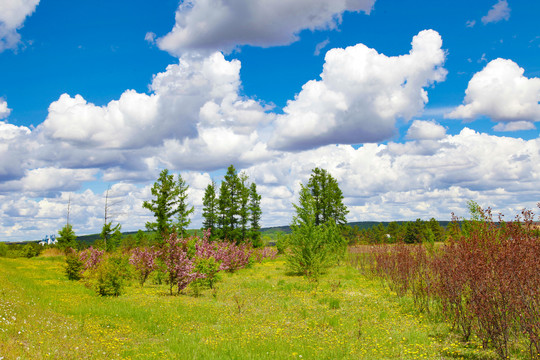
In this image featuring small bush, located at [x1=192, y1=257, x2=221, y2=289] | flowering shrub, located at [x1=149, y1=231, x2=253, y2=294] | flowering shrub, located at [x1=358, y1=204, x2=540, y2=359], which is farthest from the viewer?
small bush, located at [x1=192, y1=257, x2=221, y2=289]

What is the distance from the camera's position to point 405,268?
15914 mm

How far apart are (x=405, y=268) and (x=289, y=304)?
576cm

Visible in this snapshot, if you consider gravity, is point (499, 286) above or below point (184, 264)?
above

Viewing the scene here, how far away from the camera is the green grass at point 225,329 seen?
858 centimetres

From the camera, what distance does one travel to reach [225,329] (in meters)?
11.0

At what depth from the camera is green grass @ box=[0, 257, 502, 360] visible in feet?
28.1

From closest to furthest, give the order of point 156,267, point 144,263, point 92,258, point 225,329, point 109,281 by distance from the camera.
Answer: point 225,329, point 109,281, point 156,267, point 144,263, point 92,258

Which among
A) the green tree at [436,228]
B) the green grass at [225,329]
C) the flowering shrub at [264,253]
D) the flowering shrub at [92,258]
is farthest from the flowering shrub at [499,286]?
the green tree at [436,228]

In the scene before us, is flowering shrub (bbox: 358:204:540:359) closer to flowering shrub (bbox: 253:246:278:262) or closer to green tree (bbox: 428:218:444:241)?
flowering shrub (bbox: 253:246:278:262)

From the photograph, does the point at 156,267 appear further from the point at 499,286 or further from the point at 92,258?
the point at 499,286

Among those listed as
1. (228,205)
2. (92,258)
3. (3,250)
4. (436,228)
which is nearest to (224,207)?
(228,205)

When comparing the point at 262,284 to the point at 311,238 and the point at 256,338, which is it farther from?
the point at 256,338

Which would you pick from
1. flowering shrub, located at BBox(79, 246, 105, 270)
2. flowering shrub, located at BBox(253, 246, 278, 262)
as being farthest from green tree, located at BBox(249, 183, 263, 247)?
flowering shrub, located at BBox(79, 246, 105, 270)

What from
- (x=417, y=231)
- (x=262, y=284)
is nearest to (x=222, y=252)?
(x=262, y=284)
